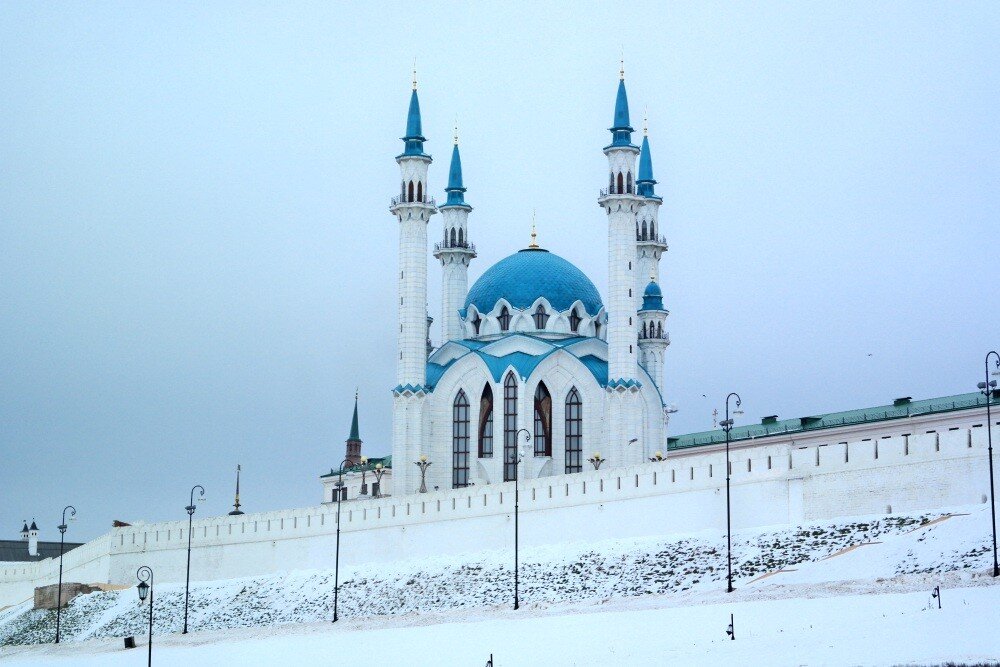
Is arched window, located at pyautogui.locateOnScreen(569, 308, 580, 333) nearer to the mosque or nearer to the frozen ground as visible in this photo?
the mosque

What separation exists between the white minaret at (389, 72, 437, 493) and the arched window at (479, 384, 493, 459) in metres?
3.10

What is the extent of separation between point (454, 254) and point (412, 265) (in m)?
9.34

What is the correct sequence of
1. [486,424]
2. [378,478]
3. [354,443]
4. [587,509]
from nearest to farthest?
[587,509], [486,424], [378,478], [354,443]

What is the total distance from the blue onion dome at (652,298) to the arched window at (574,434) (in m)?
6.59

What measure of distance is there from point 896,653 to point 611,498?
28.2 m

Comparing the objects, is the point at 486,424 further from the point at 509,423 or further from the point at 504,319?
the point at 504,319

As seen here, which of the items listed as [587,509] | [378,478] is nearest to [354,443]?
[378,478]

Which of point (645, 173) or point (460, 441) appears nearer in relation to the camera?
point (460, 441)

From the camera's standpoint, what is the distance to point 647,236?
308ft

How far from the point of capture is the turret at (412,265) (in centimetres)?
8738

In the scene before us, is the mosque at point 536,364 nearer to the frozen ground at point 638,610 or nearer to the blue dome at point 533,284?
the blue dome at point 533,284

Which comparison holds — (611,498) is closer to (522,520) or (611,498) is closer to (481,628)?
(522,520)

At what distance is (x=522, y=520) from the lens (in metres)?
74.6

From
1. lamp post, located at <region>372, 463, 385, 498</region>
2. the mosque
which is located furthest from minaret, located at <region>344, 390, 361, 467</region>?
the mosque
